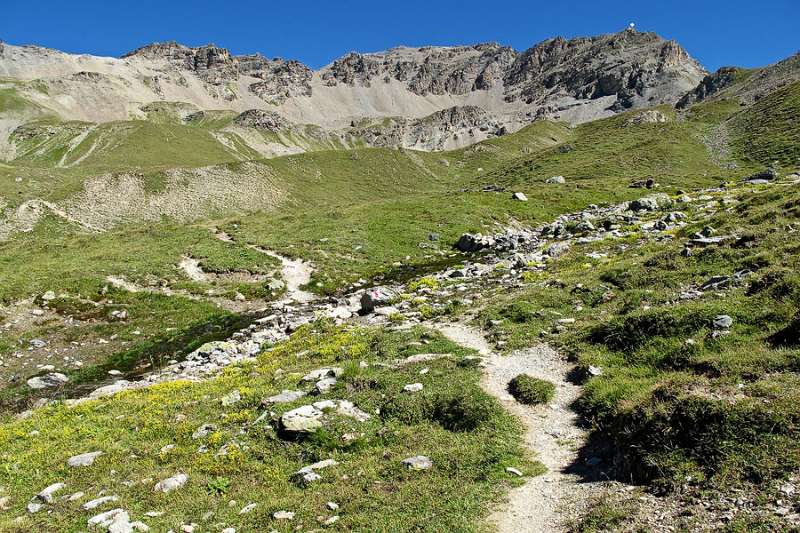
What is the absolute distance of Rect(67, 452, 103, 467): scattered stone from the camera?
43.3ft

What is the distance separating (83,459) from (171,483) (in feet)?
12.3

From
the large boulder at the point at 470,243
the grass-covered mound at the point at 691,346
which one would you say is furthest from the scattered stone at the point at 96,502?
the large boulder at the point at 470,243

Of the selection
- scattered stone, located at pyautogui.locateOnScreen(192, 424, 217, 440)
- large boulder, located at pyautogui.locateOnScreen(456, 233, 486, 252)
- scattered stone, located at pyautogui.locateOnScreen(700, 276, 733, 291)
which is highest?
large boulder, located at pyautogui.locateOnScreen(456, 233, 486, 252)

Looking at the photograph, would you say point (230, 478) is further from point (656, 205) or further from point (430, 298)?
point (656, 205)

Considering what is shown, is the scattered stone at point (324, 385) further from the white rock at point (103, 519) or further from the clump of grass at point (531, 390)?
the white rock at point (103, 519)

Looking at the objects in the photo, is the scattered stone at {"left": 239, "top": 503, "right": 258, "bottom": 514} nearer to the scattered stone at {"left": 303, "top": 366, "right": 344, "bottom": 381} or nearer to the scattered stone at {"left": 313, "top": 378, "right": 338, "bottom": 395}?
the scattered stone at {"left": 313, "top": 378, "right": 338, "bottom": 395}

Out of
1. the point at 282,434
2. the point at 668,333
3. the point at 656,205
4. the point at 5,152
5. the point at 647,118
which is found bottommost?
the point at 282,434

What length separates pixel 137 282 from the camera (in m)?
36.8

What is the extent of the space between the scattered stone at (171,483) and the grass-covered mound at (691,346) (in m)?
10.5

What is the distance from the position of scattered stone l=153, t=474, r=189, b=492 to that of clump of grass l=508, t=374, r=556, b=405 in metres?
9.52

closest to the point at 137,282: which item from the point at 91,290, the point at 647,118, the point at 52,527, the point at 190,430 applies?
the point at 91,290

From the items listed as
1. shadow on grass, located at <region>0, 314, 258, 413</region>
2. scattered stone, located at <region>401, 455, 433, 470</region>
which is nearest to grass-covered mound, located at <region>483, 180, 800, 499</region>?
scattered stone, located at <region>401, 455, 433, 470</region>

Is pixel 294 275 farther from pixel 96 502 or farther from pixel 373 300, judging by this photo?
pixel 96 502

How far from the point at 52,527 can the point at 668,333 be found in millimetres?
17558
